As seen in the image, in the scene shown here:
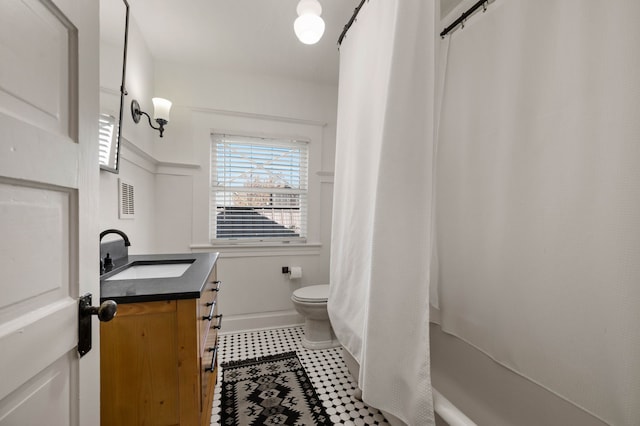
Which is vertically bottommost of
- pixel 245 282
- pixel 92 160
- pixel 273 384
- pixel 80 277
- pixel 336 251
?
pixel 273 384

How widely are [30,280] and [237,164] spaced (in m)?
2.03

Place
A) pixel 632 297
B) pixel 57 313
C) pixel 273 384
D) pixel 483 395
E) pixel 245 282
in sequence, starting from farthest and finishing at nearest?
pixel 245 282 < pixel 273 384 < pixel 483 395 < pixel 632 297 < pixel 57 313

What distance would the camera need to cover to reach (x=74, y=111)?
562 mm

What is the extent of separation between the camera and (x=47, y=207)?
494 millimetres

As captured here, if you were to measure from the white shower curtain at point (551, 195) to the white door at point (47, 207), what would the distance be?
60.5 inches

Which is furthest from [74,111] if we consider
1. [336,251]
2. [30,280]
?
[336,251]

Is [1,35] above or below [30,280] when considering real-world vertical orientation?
above

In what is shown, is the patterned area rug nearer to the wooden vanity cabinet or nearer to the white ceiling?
the wooden vanity cabinet

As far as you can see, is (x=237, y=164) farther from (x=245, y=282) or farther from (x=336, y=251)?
(x=336, y=251)

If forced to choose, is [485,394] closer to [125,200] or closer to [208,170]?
[125,200]

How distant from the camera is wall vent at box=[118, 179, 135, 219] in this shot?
1.52 meters

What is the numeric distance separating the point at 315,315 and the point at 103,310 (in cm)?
162

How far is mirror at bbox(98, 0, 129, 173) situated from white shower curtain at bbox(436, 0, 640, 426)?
1.88m

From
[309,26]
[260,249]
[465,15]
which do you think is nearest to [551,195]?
[465,15]
